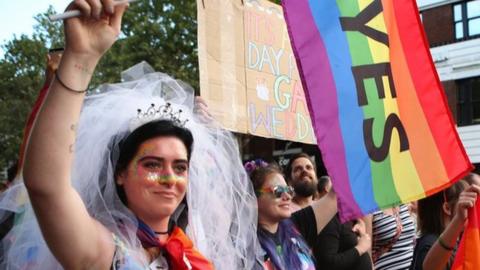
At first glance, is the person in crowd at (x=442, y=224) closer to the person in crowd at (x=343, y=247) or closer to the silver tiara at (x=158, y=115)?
the person in crowd at (x=343, y=247)

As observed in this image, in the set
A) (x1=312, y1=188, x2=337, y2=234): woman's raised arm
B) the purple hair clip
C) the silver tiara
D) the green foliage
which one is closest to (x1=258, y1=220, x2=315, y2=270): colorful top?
(x1=312, y1=188, x2=337, y2=234): woman's raised arm

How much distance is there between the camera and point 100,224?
1.77 meters

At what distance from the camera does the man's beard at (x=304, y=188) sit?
4.38 metres

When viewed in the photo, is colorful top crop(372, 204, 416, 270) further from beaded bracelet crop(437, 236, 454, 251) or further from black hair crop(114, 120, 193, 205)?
black hair crop(114, 120, 193, 205)

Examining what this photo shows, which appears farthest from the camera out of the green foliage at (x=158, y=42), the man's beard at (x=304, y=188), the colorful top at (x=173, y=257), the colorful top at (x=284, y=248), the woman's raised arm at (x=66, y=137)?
the green foliage at (x=158, y=42)

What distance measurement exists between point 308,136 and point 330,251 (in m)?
1.02

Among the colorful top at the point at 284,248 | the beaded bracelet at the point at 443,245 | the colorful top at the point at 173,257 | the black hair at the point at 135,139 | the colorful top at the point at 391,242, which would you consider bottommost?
the colorful top at the point at 391,242

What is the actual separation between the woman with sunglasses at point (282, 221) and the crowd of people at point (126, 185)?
0.01m

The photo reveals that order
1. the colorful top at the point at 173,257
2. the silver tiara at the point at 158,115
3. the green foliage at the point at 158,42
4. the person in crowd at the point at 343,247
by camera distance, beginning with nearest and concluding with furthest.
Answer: the colorful top at the point at 173,257, the silver tiara at the point at 158,115, the person in crowd at the point at 343,247, the green foliage at the point at 158,42

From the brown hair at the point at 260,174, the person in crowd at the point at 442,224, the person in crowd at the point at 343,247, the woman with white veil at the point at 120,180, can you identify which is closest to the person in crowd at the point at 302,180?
the person in crowd at the point at 343,247

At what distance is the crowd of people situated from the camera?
1512 millimetres

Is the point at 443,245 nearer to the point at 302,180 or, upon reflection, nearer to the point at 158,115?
the point at 302,180

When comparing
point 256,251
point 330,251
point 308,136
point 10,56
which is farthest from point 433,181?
point 10,56

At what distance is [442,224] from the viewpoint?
3338 mm
